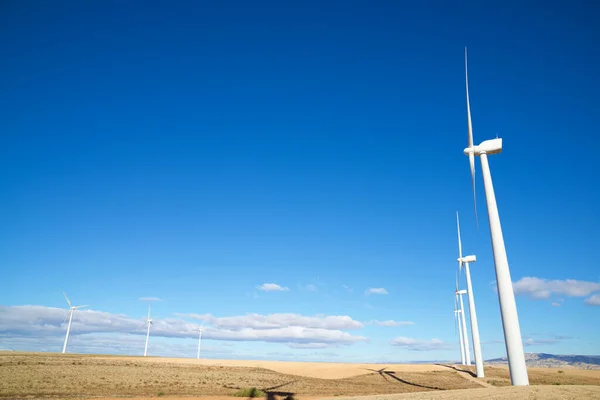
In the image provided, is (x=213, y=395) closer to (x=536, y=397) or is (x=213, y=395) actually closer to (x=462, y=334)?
(x=536, y=397)

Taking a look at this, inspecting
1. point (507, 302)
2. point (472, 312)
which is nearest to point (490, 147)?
point (507, 302)

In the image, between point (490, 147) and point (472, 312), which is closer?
point (490, 147)

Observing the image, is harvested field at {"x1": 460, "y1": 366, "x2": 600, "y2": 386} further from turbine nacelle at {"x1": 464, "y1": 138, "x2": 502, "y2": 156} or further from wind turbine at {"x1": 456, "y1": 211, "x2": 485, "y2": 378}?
turbine nacelle at {"x1": 464, "y1": 138, "x2": 502, "y2": 156}

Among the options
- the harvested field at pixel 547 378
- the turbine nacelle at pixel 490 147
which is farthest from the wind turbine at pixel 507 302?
the harvested field at pixel 547 378

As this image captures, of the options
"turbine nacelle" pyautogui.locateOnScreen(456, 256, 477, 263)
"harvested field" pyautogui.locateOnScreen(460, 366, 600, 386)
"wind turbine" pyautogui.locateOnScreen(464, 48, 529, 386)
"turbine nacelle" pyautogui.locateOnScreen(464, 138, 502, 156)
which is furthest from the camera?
"turbine nacelle" pyautogui.locateOnScreen(456, 256, 477, 263)

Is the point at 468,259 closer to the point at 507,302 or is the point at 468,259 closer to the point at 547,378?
the point at 547,378

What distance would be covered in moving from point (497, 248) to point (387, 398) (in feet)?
41.1

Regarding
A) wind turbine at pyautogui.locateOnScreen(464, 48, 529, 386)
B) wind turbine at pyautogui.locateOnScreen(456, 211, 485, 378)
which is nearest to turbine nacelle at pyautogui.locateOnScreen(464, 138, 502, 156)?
wind turbine at pyautogui.locateOnScreen(464, 48, 529, 386)

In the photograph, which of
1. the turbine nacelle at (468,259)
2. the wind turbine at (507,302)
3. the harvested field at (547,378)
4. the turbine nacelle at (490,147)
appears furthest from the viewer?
the turbine nacelle at (468,259)

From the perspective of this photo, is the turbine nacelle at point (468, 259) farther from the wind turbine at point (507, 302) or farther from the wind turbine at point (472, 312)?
the wind turbine at point (507, 302)

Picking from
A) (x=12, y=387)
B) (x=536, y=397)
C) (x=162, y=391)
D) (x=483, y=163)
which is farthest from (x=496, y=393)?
(x=12, y=387)

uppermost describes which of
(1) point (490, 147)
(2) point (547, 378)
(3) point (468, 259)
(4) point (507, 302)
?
(1) point (490, 147)

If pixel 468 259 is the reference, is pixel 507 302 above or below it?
below

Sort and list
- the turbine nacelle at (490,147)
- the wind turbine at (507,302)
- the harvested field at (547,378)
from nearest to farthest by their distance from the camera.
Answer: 1. the wind turbine at (507,302)
2. the turbine nacelle at (490,147)
3. the harvested field at (547,378)
